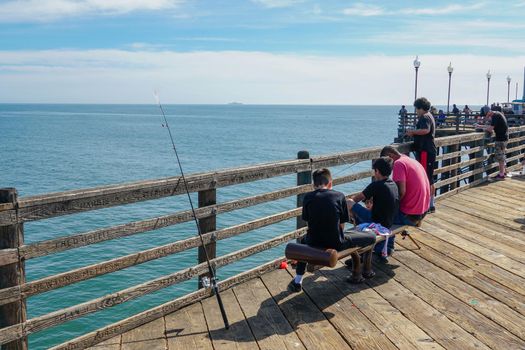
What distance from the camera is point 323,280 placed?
5.91 meters

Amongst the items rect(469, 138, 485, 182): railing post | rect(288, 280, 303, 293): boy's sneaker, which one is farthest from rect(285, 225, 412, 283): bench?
rect(469, 138, 485, 182): railing post

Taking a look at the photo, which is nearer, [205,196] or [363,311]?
[363,311]

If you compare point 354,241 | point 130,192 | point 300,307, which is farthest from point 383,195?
point 130,192

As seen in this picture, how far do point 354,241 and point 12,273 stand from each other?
3.25 metres

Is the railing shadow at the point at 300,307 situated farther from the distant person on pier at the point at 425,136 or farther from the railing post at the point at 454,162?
the railing post at the point at 454,162

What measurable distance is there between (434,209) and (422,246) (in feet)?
7.05

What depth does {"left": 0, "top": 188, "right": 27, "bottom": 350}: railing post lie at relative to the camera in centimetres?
376

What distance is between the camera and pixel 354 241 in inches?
210

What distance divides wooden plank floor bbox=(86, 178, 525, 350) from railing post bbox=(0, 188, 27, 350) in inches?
29.8

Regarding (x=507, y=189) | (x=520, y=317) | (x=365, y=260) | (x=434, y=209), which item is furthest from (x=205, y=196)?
(x=507, y=189)

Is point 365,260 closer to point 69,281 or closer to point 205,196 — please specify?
point 205,196

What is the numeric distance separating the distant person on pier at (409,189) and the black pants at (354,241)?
102 cm

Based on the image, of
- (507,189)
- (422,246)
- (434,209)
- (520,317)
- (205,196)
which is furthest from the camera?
(507,189)

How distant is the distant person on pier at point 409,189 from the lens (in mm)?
6305
